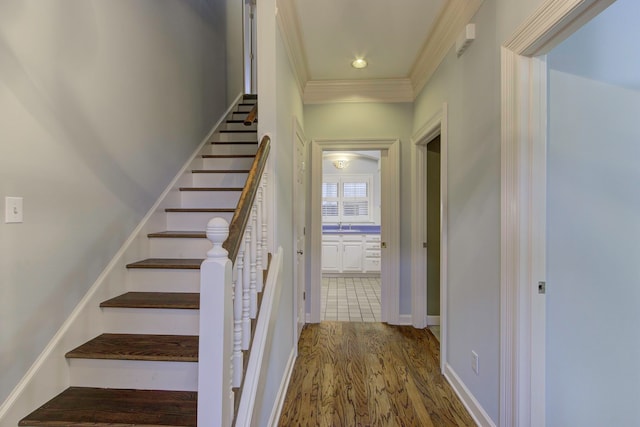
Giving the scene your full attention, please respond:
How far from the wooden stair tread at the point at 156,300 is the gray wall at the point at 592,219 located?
6.04ft

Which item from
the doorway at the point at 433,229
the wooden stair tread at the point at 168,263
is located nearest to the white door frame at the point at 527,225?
the wooden stair tread at the point at 168,263

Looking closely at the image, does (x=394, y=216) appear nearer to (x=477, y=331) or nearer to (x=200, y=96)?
(x=477, y=331)

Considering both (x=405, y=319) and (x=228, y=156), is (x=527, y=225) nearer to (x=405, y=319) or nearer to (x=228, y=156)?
(x=405, y=319)

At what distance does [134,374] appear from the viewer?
1.41 m

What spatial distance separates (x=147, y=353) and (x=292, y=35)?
7.57ft

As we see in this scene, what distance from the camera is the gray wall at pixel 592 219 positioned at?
1493 millimetres

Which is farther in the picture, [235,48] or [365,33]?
[235,48]

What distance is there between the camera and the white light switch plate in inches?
46.1

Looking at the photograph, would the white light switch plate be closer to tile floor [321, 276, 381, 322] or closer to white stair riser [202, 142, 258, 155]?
white stair riser [202, 142, 258, 155]

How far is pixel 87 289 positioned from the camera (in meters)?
1.58

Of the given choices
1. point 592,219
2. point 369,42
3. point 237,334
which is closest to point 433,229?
point 592,219

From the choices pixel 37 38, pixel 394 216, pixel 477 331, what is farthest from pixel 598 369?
pixel 37 38

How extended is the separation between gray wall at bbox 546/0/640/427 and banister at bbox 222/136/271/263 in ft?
4.72

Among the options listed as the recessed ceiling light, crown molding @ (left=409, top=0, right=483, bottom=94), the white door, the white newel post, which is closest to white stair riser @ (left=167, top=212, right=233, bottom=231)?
the white door
